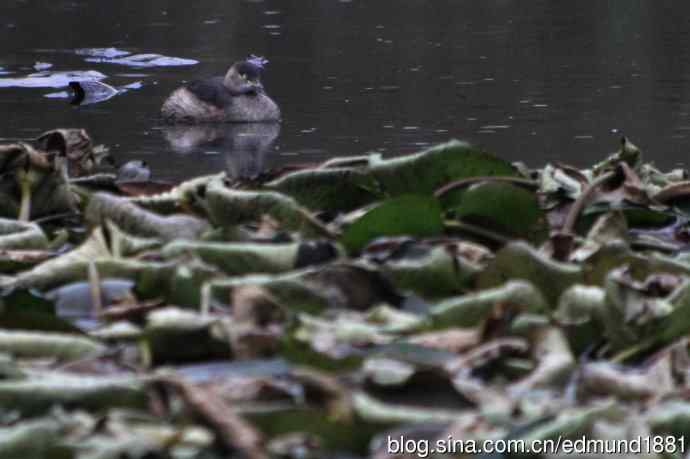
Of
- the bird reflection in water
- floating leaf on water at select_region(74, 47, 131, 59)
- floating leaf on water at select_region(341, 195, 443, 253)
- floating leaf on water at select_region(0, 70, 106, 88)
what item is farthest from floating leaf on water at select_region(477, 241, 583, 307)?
floating leaf on water at select_region(74, 47, 131, 59)

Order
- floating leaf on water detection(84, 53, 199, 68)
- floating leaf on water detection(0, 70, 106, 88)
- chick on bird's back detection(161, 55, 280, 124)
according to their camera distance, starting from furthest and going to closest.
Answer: floating leaf on water detection(84, 53, 199, 68) → floating leaf on water detection(0, 70, 106, 88) → chick on bird's back detection(161, 55, 280, 124)

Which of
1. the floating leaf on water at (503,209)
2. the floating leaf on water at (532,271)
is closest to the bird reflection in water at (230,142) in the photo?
the floating leaf on water at (503,209)

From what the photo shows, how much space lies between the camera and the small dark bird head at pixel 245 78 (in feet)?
49.3

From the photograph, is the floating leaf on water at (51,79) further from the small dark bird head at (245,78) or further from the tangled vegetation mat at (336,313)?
the tangled vegetation mat at (336,313)

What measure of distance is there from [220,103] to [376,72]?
9.97ft

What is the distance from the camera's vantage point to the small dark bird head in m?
15.0

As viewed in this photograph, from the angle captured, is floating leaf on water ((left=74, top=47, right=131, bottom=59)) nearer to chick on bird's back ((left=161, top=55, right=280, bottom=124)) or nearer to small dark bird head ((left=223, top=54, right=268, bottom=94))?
small dark bird head ((left=223, top=54, right=268, bottom=94))

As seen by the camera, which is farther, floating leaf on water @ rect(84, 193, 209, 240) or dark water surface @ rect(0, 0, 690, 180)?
dark water surface @ rect(0, 0, 690, 180)

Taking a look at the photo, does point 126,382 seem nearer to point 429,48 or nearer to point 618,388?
point 618,388

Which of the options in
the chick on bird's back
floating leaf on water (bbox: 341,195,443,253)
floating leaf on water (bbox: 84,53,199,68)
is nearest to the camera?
floating leaf on water (bbox: 341,195,443,253)

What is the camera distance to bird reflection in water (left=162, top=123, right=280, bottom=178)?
36.6ft

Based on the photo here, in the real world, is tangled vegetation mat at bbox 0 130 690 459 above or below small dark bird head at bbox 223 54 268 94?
above

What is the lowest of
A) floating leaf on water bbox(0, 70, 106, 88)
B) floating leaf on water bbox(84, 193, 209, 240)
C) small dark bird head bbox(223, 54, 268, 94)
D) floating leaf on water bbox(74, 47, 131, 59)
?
floating leaf on water bbox(74, 47, 131, 59)

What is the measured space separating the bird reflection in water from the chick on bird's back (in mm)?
94
